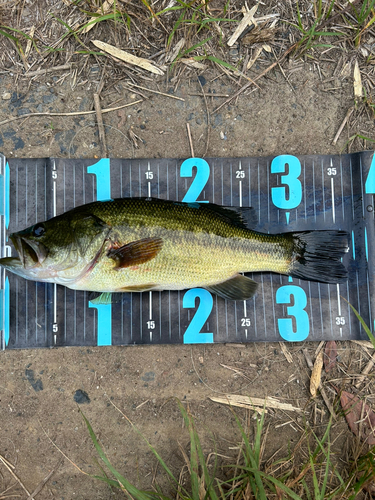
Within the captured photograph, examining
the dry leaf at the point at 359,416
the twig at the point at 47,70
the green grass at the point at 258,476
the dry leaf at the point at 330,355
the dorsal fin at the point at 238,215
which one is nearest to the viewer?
the green grass at the point at 258,476

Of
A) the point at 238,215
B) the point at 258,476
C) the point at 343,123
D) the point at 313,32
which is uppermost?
the point at 313,32

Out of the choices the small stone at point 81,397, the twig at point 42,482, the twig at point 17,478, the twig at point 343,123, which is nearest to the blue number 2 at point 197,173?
the twig at point 343,123

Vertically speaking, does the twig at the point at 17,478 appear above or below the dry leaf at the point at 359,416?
below

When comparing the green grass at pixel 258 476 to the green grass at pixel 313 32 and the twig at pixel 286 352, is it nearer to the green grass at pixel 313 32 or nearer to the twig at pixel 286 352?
the twig at pixel 286 352

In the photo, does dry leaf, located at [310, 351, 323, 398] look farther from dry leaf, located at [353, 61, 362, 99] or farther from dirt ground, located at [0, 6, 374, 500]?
dry leaf, located at [353, 61, 362, 99]

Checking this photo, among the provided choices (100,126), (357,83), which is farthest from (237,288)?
(357,83)

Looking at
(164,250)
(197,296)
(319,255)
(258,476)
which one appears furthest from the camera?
(197,296)

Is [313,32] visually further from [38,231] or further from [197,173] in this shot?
[38,231]

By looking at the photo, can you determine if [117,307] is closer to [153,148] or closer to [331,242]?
[153,148]
